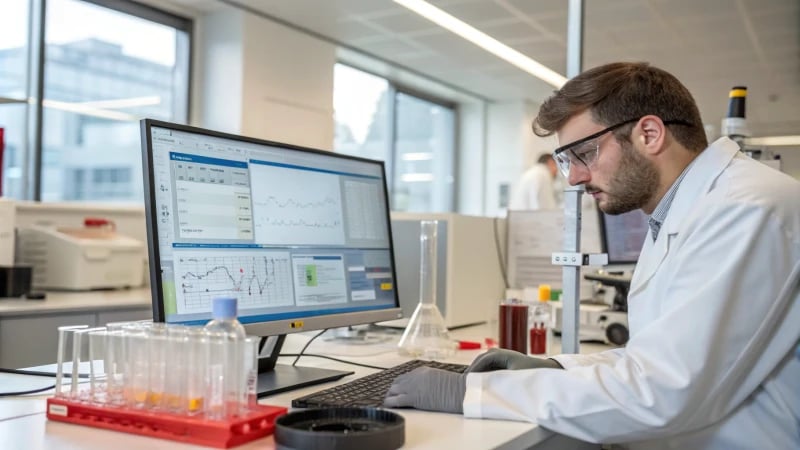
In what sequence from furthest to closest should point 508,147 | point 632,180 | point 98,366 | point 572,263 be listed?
point 508,147 < point 572,263 < point 632,180 < point 98,366

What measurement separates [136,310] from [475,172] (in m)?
5.06

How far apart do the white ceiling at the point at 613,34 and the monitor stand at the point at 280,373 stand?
222cm

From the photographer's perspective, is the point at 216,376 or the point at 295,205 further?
the point at 295,205

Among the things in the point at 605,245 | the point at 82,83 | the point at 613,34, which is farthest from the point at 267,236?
the point at 613,34

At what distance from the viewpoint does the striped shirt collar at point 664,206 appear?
4.02 feet

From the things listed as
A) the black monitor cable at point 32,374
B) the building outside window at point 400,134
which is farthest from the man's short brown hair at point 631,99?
the building outside window at point 400,134

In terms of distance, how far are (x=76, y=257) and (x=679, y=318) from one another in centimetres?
253

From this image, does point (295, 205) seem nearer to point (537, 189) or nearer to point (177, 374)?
point (177, 374)

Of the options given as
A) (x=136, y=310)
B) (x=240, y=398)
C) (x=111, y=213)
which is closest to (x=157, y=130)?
(x=240, y=398)

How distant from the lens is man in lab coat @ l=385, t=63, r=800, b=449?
3.02ft

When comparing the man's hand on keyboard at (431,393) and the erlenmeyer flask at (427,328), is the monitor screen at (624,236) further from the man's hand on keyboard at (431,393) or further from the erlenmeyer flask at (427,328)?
the man's hand on keyboard at (431,393)

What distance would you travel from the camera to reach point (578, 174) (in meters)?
1.30

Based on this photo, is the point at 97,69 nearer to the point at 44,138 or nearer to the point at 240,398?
the point at 44,138

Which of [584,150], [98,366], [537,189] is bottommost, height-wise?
[98,366]
